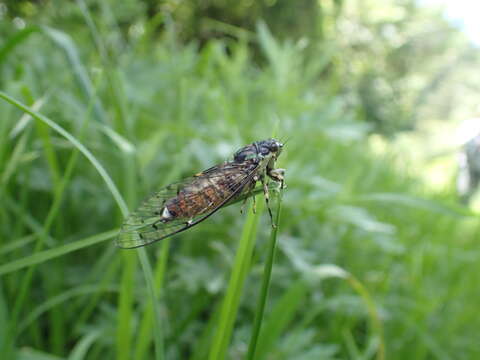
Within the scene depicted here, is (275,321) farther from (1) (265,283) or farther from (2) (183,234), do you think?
(2) (183,234)

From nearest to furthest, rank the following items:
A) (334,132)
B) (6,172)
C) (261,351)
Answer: (261,351) → (6,172) → (334,132)

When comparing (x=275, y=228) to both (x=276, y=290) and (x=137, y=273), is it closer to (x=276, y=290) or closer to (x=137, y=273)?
(x=137, y=273)

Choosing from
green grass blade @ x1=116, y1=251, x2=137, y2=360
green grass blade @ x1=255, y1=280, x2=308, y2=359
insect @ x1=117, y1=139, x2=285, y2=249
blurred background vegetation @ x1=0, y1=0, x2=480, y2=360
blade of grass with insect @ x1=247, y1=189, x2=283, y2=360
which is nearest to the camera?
blade of grass with insect @ x1=247, y1=189, x2=283, y2=360

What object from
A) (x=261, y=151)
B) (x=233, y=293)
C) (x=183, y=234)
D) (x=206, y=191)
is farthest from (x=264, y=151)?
(x=183, y=234)

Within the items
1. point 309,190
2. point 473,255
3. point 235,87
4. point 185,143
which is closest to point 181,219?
point 185,143

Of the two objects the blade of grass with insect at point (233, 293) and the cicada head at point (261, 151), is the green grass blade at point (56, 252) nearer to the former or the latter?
the blade of grass with insect at point (233, 293)

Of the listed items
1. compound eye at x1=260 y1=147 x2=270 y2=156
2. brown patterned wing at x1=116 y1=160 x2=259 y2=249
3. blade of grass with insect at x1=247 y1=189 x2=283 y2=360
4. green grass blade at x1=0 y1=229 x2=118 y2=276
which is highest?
compound eye at x1=260 y1=147 x2=270 y2=156

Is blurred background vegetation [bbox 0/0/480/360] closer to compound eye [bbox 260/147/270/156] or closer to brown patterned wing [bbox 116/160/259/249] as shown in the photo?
brown patterned wing [bbox 116/160/259/249]

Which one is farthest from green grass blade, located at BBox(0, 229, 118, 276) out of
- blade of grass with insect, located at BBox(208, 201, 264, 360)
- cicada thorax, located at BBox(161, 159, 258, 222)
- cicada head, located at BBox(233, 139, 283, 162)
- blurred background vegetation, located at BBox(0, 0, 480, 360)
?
cicada head, located at BBox(233, 139, 283, 162)
